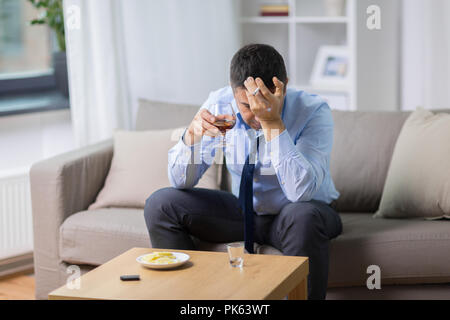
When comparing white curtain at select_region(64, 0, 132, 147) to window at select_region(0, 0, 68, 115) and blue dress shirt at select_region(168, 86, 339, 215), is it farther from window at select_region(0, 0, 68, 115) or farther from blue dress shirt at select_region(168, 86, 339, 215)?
blue dress shirt at select_region(168, 86, 339, 215)

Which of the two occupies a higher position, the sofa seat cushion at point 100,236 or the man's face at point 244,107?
the man's face at point 244,107

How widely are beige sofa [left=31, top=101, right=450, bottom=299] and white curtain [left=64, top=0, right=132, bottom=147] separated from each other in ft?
1.26

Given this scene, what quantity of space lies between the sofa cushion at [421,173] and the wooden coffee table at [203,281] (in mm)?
753

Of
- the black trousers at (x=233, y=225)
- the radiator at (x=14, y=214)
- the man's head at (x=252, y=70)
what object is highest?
the man's head at (x=252, y=70)

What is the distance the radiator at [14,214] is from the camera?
9.95 feet

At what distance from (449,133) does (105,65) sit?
5.27 feet

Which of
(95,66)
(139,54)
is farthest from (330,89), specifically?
(95,66)

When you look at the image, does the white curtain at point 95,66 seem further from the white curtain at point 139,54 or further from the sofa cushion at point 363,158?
the sofa cushion at point 363,158

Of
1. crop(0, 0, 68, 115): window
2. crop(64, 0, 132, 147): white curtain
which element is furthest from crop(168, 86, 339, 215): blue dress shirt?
crop(0, 0, 68, 115): window

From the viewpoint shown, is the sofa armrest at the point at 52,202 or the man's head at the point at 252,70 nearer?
the man's head at the point at 252,70

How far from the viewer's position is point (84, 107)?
3213 mm

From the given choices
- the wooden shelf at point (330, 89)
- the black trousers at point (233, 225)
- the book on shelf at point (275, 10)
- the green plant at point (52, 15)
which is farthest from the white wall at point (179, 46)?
the black trousers at point (233, 225)

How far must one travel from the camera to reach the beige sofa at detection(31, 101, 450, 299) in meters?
2.24
